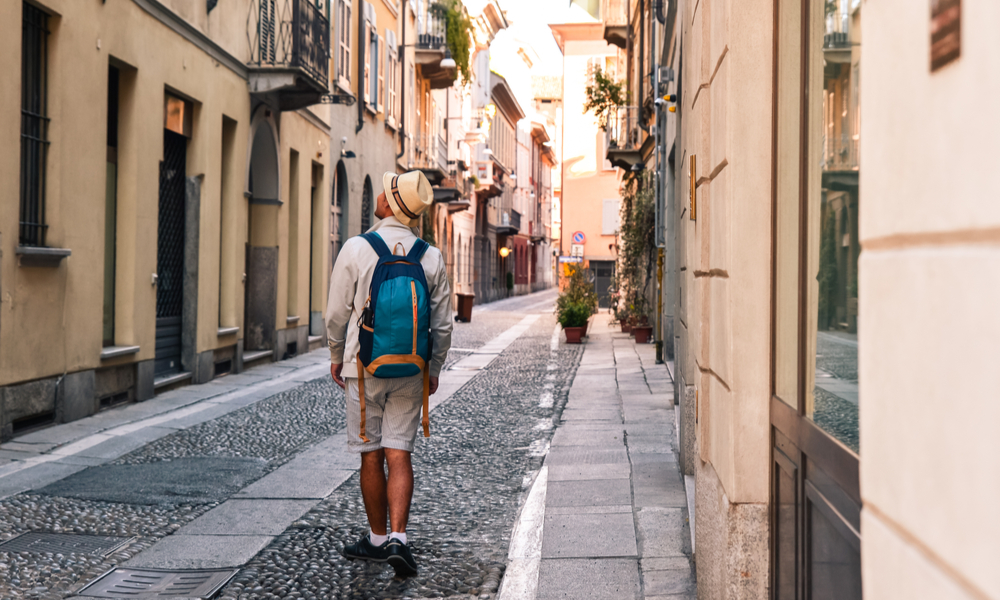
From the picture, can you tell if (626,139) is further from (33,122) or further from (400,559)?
(400,559)

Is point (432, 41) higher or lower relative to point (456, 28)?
lower

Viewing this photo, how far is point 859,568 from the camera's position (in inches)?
83.4

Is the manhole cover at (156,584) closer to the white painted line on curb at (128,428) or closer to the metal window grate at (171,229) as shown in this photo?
the white painted line on curb at (128,428)

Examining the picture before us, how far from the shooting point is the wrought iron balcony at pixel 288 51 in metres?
14.1

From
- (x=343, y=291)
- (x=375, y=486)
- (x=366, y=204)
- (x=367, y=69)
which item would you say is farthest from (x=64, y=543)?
(x=367, y=69)

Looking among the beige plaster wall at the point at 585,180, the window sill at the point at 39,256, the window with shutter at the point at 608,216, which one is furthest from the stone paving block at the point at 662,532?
the window with shutter at the point at 608,216

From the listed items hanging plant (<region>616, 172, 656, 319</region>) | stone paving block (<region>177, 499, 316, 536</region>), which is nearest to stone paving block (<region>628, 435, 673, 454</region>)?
stone paving block (<region>177, 499, 316, 536</region>)

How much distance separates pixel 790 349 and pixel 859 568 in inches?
35.8

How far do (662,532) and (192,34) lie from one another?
9.29 m

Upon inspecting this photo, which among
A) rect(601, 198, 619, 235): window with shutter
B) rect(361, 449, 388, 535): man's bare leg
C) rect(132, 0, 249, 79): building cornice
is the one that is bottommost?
rect(361, 449, 388, 535): man's bare leg

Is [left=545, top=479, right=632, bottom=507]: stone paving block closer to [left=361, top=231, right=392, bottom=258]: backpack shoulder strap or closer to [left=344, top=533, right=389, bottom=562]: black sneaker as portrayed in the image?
[left=344, top=533, right=389, bottom=562]: black sneaker

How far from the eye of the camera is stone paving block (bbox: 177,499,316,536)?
5.18 metres

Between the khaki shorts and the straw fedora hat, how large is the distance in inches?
31.1

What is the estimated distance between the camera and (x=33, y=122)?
8.34 metres
